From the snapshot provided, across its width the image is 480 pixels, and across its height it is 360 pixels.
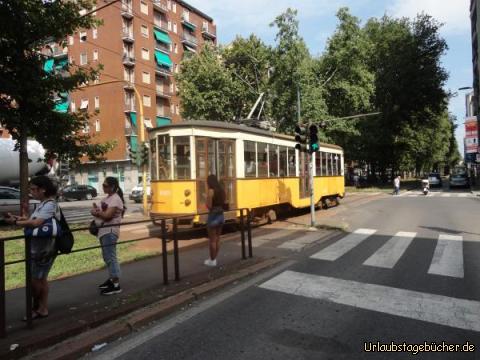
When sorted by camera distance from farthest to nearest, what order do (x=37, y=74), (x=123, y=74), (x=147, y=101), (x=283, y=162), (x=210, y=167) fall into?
(x=147, y=101) → (x=123, y=74) → (x=283, y=162) → (x=37, y=74) → (x=210, y=167)

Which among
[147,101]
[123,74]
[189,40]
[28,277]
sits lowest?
[28,277]

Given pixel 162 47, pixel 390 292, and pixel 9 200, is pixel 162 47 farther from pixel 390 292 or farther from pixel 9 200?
pixel 390 292

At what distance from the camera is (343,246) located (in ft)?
35.7

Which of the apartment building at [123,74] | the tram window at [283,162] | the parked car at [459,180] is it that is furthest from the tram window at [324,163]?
the apartment building at [123,74]

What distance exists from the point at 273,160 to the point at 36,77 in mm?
7764

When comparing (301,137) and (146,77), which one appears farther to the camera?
(146,77)

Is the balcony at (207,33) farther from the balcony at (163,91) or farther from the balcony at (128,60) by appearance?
the balcony at (128,60)

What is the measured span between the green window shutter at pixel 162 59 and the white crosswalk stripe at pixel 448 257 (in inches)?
1900

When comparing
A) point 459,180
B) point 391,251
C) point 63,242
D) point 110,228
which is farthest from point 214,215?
point 459,180

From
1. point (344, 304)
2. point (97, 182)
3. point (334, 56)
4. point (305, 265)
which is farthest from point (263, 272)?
point (97, 182)

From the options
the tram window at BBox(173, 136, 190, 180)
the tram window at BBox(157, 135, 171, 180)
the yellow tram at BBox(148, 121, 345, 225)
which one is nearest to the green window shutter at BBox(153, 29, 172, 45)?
the yellow tram at BBox(148, 121, 345, 225)

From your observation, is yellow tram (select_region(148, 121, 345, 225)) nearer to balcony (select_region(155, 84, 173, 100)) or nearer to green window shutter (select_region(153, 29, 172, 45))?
balcony (select_region(155, 84, 173, 100))

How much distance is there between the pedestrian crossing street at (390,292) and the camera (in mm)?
5512

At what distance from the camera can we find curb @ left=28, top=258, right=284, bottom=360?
4.40 meters
